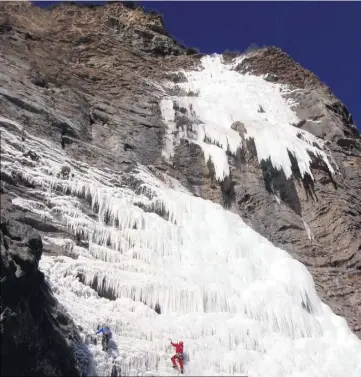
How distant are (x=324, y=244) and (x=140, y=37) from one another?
12751 millimetres

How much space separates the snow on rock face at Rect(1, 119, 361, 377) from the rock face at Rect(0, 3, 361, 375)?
406 millimetres

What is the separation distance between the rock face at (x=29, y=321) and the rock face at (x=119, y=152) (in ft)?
0.08

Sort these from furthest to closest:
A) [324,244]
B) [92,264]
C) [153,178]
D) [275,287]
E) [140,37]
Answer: [140,37], [324,244], [153,178], [275,287], [92,264]

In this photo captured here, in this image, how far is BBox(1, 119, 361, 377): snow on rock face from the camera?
9.86 metres

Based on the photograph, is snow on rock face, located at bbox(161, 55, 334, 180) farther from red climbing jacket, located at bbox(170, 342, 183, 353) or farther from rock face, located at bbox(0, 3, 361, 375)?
red climbing jacket, located at bbox(170, 342, 183, 353)

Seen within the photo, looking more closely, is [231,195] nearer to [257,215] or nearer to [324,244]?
[257,215]

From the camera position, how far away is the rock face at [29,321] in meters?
7.75

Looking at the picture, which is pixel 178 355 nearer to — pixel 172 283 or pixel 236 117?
pixel 172 283

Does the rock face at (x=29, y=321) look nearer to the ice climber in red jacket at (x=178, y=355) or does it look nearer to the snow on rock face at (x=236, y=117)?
the ice climber in red jacket at (x=178, y=355)

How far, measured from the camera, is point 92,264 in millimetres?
10641

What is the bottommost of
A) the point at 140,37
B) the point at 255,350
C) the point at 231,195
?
the point at 255,350

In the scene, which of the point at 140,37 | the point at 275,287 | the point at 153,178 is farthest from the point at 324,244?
the point at 140,37

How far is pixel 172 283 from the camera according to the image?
1124 centimetres

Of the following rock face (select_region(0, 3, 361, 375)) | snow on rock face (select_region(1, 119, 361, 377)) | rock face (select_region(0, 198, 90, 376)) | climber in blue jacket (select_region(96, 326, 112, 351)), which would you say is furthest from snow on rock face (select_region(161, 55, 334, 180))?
rock face (select_region(0, 198, 90, 376))
